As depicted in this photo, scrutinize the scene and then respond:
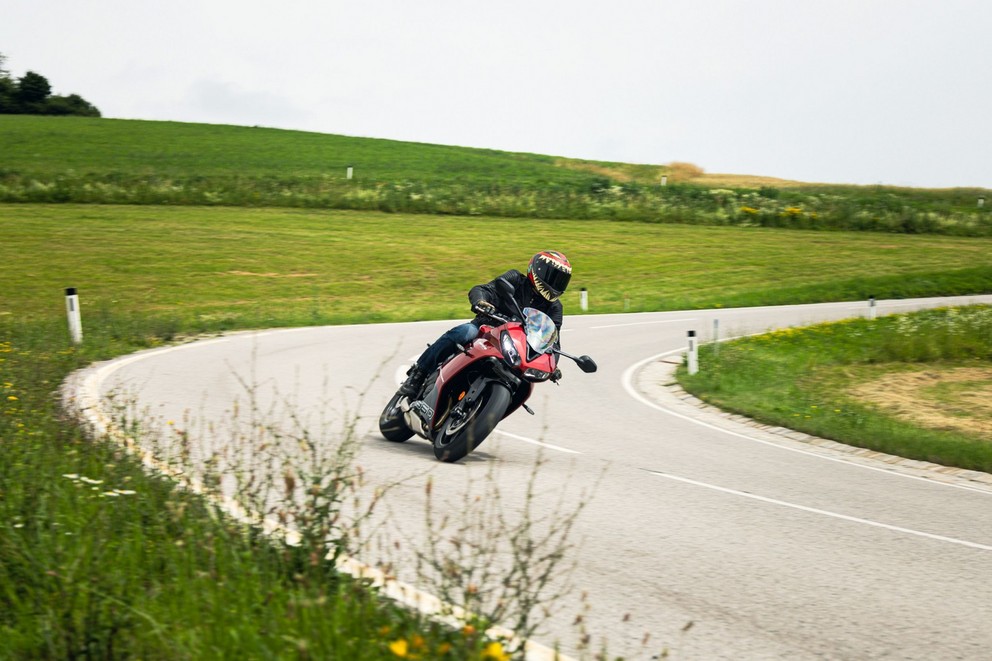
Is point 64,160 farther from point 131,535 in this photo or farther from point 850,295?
point 131,535

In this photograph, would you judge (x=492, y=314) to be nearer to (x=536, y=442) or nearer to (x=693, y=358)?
(x=536, y=442)

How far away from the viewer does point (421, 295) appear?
30.8 meters

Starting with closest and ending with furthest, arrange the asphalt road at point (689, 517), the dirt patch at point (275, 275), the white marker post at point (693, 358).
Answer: the asphalt road at point (689, 517) < the white marker post at point (693, 358) < the dirt patch at point (275, 275)

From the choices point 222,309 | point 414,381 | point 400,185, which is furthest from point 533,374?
point 400,185

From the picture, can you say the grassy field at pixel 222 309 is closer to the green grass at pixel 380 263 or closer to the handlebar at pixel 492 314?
the green grass at pixel 380 263

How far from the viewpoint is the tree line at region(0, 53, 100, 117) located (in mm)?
97381

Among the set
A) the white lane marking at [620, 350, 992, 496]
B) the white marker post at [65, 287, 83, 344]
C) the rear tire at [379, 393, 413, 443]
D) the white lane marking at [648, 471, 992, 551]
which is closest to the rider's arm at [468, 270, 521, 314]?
the rear tire at [379, 393, 413, 443]

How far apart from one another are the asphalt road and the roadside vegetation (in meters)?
0.79

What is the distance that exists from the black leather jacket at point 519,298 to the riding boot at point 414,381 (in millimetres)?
807

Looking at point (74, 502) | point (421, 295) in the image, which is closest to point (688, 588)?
point (74, 502)

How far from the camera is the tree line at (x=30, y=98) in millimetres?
97381

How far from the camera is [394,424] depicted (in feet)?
34.6

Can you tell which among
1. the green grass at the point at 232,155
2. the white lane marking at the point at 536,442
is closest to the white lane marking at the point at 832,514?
the white lane marking at the point at 536,442

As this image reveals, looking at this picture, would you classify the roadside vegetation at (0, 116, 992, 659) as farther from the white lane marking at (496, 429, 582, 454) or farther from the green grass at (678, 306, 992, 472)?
the white lane marking at (496, 429, 582, 454)
